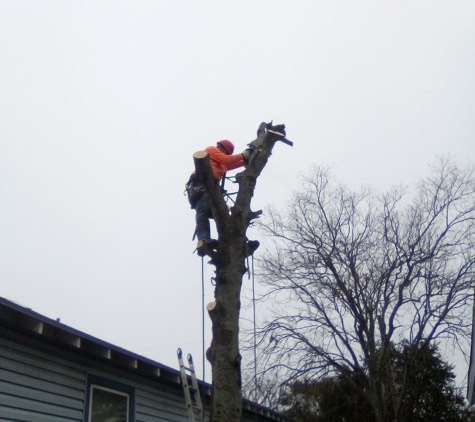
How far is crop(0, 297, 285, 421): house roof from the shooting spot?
5926 millimetres

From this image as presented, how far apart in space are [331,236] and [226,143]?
40.9ft

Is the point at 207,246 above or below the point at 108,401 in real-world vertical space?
above

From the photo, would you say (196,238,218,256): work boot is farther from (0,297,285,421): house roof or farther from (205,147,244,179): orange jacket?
(0,297,285,421): house roof

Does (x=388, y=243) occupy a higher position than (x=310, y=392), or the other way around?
(x=388, y=243)

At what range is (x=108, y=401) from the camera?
25.2ft

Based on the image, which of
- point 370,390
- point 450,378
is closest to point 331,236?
point 370,390

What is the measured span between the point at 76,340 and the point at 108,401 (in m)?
1.36

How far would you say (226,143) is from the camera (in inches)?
255

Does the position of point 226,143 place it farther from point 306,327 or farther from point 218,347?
point 306,327

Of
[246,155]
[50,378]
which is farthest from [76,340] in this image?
[246,155]

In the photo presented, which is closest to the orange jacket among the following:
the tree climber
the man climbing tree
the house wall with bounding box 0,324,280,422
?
the tree climber

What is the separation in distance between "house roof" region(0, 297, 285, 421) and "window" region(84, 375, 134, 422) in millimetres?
267

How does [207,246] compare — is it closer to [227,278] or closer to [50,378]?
[227,278]

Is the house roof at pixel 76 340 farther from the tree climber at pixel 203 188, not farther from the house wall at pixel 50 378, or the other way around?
the tree climber at pixel 203 188
